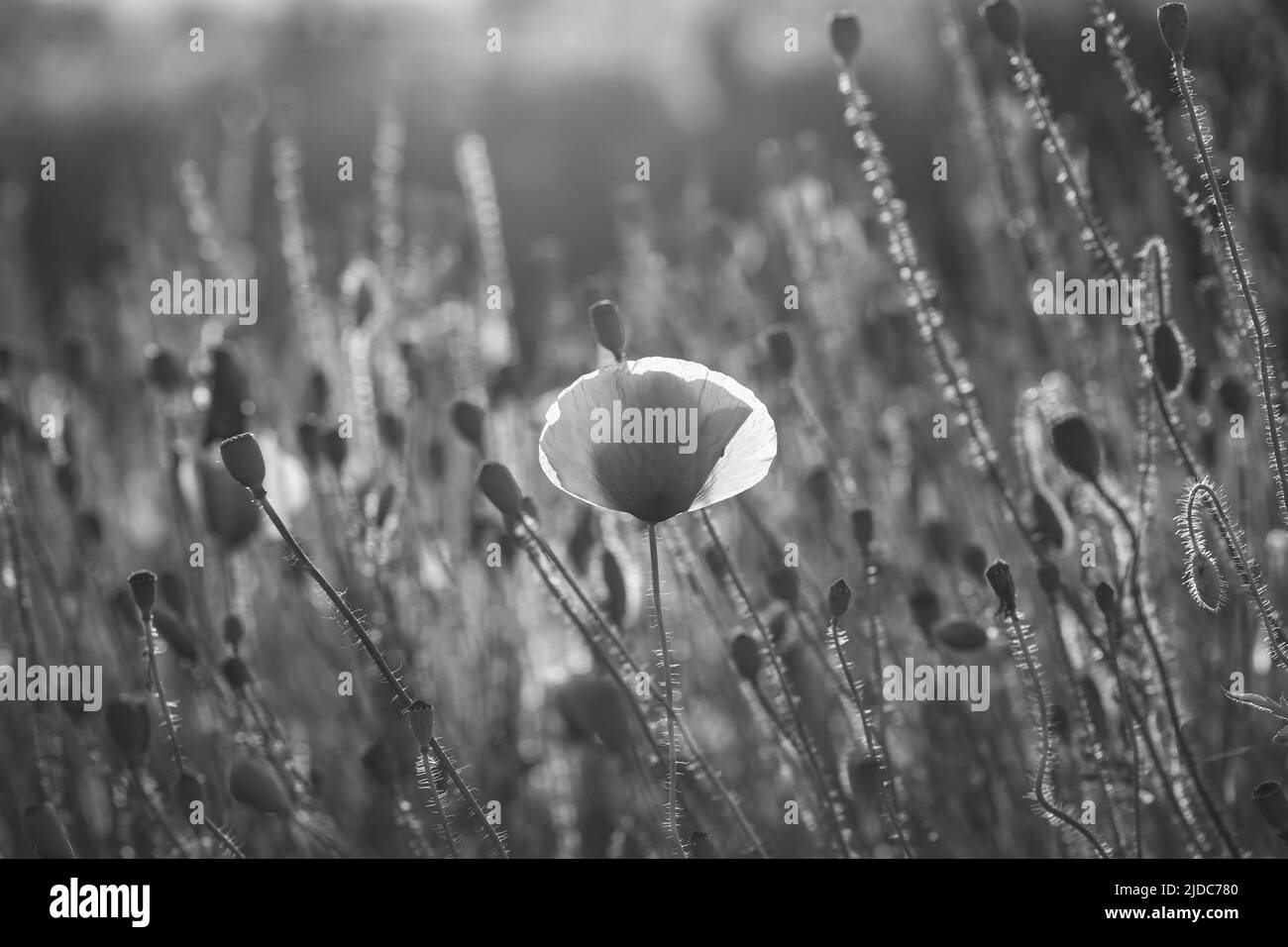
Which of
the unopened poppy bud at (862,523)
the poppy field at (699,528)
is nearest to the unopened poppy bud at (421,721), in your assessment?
the poppy field at (699,528)

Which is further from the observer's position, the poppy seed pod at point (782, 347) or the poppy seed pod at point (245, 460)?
the poppy seed pod at point (782, 347)

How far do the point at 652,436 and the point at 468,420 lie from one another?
32 cm

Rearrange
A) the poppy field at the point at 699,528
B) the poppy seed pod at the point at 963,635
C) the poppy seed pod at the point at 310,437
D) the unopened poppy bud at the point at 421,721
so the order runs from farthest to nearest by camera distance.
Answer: the poppy seed pod at the point at 310,437, the poppy seed pod at the point at 963,635, the poppy field at the point at 699,528, the unopened poppy bud at the point at 421,721

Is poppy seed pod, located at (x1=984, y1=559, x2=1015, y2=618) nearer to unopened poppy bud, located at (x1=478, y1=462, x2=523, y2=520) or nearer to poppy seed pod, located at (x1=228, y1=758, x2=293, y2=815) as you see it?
unopened poppy bud, located at (x1=478, y1=462, x2=523, y2=520)

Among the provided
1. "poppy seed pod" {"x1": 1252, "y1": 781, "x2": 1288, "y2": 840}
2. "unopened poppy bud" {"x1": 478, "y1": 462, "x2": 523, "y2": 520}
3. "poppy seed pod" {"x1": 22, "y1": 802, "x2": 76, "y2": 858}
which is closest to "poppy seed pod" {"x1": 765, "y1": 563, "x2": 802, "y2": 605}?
"unopened poppy bud" {"x1": 478, "y1": 462, "x2": 523, "y2": 520}

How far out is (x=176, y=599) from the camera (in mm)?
1043

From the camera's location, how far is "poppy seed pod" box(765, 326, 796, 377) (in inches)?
39.7

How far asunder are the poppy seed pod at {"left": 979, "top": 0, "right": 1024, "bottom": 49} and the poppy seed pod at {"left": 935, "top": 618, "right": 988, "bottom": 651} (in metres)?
0.48

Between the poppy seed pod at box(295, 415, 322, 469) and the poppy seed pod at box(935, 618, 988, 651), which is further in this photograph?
the poppy seed pod at box(295, 415, 322, 469)

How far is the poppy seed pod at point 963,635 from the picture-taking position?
3.17 ft

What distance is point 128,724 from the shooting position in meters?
0.89

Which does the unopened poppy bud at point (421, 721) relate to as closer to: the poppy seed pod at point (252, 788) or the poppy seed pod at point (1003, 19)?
the poppy seed pod at point (252, 788)
